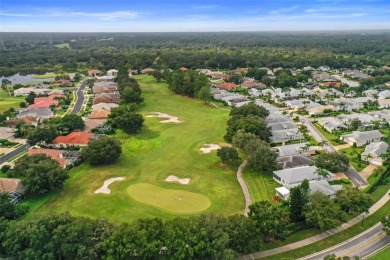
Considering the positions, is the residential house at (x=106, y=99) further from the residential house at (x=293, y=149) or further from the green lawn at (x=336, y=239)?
the green lawn at (x=336, y=239)

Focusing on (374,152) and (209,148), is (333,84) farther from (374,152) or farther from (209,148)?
(209,148)

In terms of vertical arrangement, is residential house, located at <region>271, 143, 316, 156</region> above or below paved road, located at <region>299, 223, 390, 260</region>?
above

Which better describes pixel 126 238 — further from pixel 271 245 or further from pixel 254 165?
pixel 254 165

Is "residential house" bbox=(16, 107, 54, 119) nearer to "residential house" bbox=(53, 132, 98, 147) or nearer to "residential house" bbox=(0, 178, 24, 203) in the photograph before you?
"residential house" bbox=(53, 132, 98, 147)

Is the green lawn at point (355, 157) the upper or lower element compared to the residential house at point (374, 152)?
lower

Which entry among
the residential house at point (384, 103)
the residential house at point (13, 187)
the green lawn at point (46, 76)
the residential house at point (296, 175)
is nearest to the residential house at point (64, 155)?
the residential house at point (13, 187)

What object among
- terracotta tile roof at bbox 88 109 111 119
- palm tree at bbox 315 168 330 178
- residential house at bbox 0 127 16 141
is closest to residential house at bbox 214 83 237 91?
terracotta tile roof at bbox 88 109 111 119
